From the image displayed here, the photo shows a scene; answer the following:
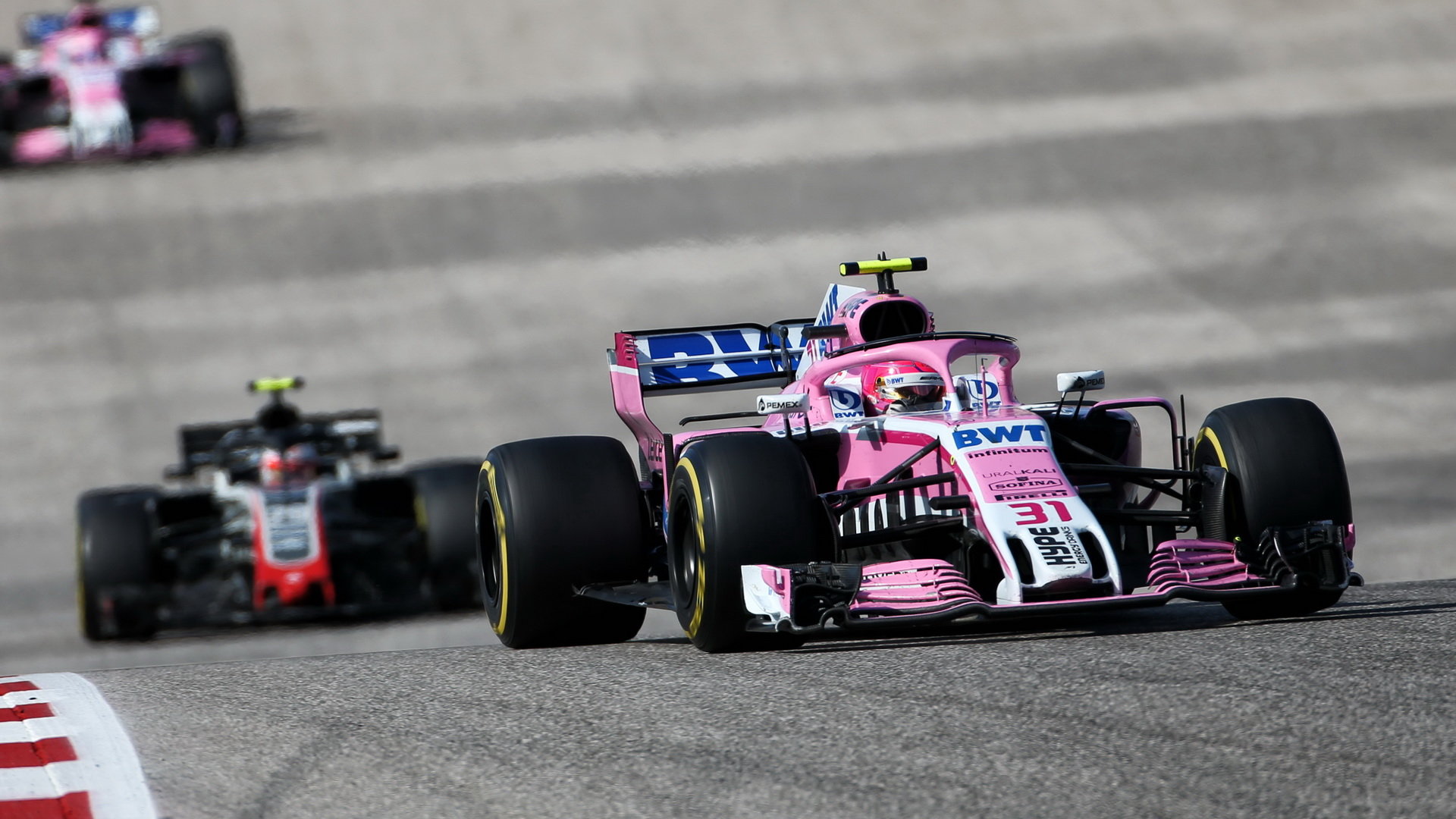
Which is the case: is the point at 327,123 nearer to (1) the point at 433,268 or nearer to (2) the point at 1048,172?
(1) the point at 433,268

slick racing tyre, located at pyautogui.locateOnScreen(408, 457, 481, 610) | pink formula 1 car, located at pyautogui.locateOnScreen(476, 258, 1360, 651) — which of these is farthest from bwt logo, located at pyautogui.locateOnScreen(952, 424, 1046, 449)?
slick racing tyre, located at pyautogui.locateOnScreen(408, 457, 481, 610)

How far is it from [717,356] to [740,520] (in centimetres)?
328

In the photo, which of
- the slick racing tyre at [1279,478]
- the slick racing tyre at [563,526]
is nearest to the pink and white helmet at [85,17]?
the slick racing tyre at [563,526]

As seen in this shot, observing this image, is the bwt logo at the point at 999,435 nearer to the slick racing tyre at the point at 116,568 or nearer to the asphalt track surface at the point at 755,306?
the asphalt track surface at the point at 755,306

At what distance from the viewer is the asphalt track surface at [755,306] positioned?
18.9 feet

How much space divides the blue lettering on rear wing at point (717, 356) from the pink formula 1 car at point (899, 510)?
1.49 ft

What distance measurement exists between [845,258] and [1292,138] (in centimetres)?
834

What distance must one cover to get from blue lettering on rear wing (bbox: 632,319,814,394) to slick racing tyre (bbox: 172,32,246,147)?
1883 cm

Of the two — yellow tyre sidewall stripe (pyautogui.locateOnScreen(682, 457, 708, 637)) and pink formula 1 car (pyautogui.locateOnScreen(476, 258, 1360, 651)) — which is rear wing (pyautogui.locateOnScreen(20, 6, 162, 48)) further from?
yellow tyre sidewall stripe (pyautogui.locateOnScreen(682, 457, 708, 637))

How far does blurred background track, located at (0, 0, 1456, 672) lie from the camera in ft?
68.6

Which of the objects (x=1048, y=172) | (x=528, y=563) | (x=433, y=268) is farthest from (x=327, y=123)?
(x=528, y=563)

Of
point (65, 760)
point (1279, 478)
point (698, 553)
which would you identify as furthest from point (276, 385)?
point (65, 760)

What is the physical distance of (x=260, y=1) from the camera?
1567 inches

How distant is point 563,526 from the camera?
9250 mm
